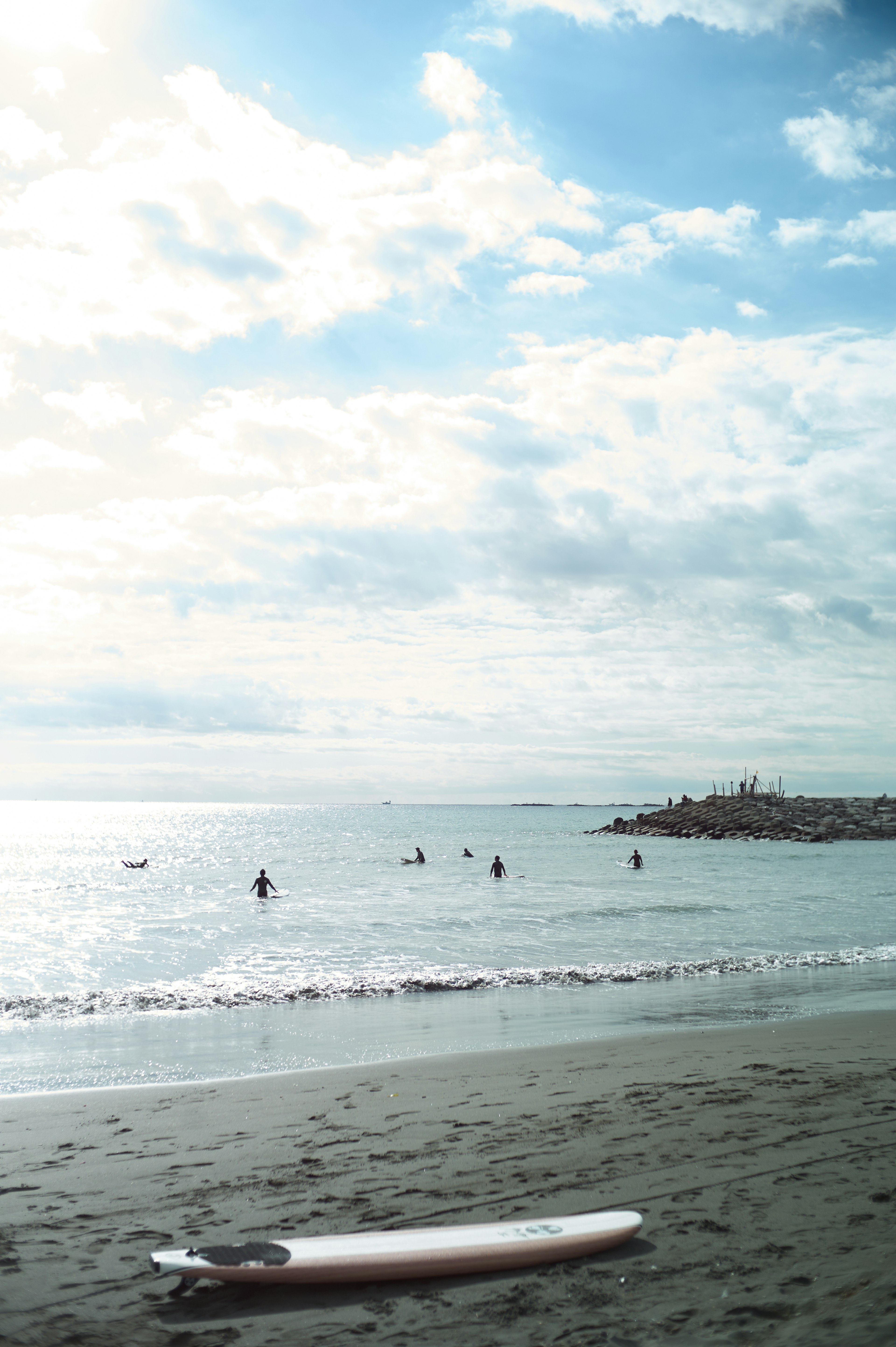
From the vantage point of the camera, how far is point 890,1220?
505cm

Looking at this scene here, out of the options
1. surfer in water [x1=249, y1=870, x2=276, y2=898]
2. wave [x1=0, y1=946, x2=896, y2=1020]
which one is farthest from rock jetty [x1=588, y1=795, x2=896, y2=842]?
wave [x1=0, y1=946, x2=896, y2=1020]

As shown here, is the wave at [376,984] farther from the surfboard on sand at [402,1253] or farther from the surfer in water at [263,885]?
the surfer in water at [263,885]

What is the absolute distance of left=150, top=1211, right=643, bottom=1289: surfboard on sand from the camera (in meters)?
4.57

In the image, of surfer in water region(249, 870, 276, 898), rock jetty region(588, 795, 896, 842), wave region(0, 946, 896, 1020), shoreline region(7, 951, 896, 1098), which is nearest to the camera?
shoreline region(7, 951, 896, 1098)

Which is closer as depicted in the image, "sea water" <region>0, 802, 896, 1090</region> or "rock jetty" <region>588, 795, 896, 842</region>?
"sea water" <region>0, 802, 896, 1090</region>

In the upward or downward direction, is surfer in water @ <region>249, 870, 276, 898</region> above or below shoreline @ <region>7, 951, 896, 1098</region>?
below

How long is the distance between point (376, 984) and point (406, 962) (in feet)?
8.64

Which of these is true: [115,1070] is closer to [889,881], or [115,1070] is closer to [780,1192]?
[780,1192]

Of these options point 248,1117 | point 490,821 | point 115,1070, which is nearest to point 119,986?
point 115,1070

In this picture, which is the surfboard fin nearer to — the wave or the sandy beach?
the sandy beach

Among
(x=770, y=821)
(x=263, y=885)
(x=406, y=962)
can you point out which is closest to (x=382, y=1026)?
(x=406, y=962)

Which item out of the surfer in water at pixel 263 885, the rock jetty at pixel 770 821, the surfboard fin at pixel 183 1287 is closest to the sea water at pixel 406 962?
the surfer in water at pixel 263 885

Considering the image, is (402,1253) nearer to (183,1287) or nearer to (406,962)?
(183,1287)

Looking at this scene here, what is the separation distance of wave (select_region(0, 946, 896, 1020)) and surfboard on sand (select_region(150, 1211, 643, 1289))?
1005cm
